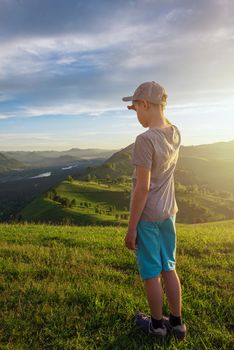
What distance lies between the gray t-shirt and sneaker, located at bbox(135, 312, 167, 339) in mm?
1517

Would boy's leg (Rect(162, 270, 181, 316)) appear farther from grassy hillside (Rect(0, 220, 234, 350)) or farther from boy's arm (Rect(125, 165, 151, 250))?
boy's arm (Rect(125, 165, 151, 250))

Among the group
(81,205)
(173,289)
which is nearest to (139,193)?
(173,289)

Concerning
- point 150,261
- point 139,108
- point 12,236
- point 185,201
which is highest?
point 139,108

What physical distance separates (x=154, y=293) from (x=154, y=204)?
46.4 inches

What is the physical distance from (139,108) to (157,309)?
267 centimetres

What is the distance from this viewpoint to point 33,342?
5281mm

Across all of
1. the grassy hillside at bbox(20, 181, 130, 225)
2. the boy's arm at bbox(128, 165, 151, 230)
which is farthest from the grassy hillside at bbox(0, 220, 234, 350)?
the grassy hillside at bbox(20, 181, 130, 225)

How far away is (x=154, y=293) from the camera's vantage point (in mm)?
5207

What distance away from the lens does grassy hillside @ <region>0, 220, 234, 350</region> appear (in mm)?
5355

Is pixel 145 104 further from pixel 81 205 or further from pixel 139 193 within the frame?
pixel 81 205

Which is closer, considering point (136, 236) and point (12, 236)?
point (136, 236)

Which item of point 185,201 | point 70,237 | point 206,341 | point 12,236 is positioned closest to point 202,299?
point 206,341

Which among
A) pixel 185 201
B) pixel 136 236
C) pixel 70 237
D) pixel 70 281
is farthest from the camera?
pixel 185 201

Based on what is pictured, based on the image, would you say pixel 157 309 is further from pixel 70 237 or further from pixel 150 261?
pixel 70 237
